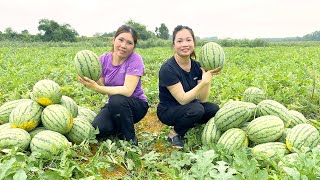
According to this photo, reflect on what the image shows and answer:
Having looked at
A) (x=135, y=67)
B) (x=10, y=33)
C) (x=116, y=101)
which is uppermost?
(x=10, y=33)

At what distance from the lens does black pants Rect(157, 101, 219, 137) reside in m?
4.19

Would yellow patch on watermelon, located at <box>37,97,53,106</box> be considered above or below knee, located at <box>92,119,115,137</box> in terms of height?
above

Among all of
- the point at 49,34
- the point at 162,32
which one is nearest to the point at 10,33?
the point at 49,34

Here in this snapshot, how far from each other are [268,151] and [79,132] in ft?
6.78

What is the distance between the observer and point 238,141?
3639mm

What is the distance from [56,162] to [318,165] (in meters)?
2.38

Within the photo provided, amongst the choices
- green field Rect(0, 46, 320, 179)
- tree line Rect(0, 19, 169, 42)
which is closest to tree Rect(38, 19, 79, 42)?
tree line Rect(0, 19, 169, 42)

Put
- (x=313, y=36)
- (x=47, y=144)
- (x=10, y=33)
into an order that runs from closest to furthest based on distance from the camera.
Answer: (x=47, y=144) → (x=10, y=33) → (x=313, y=36)

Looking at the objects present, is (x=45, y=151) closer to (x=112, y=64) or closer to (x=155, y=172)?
(x=155, y=172)

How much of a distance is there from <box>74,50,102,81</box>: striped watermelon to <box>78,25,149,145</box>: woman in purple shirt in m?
0.09

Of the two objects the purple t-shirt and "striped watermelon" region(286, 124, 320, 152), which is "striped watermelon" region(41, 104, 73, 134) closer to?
the purple t-shirt

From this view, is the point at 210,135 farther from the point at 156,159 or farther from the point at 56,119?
the point at 56,119

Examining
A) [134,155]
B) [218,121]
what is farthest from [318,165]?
[134,155]

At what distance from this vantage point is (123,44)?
4.25 meters
